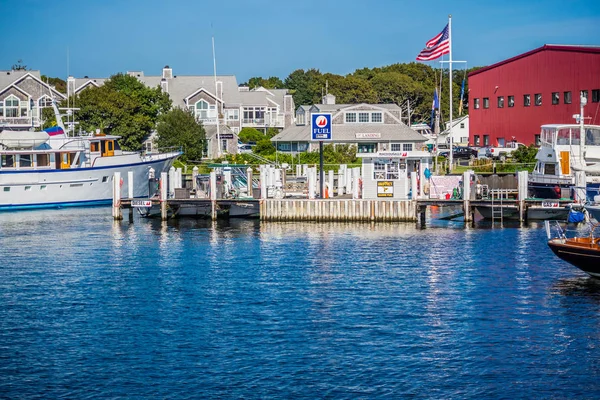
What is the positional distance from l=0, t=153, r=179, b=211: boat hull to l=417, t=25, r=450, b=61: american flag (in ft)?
70.1

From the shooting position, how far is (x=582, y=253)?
33.3 metres

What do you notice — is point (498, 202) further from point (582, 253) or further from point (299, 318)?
point (299, 318)

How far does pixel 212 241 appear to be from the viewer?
4588 centimetres

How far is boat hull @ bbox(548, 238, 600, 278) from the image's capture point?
109 feet

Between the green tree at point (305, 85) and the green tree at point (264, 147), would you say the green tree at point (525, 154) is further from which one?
the green tree at point (305, 85)

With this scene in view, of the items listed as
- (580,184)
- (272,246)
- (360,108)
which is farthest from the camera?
(360,108)

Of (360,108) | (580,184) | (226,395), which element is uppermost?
(360,108)

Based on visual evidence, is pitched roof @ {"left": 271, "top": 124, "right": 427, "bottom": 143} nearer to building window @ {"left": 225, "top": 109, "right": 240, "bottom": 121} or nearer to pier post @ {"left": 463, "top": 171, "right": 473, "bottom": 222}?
building window @ {"left": 225, "top": 109, "right": 240, "bottom": 121}

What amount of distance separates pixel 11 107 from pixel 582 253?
8208 centimetres

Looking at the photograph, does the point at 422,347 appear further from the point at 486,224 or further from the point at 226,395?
the point at 486,224

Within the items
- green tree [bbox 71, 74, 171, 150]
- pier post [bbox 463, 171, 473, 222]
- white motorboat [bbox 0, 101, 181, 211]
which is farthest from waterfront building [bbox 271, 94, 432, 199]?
pier post [bbox 463, 171, 473, 222]

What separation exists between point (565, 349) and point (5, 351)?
15.7m

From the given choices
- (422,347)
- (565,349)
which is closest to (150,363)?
(422,347)

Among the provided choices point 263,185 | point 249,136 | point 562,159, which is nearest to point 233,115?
point 249,136
